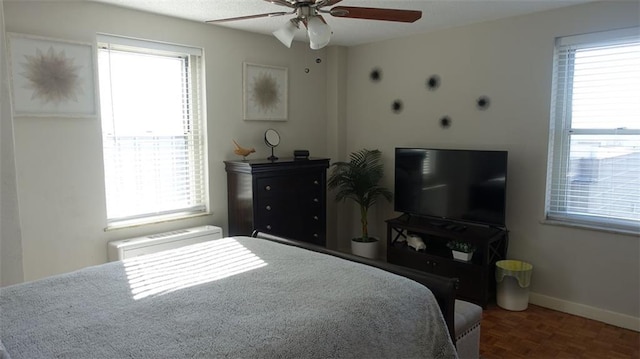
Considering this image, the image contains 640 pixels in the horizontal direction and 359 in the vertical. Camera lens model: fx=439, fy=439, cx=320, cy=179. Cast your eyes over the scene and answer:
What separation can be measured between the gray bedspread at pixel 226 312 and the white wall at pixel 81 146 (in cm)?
118

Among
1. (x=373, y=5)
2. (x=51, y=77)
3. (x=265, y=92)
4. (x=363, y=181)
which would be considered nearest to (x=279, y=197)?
(x=363, y=181)

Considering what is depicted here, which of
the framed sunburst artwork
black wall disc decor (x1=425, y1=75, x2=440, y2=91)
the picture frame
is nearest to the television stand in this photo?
black wall disc decor (x1=425, y1=75, x2=440, y2=91)

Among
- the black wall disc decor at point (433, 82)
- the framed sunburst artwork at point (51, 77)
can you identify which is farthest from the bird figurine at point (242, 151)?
the black wall disc decor at point (433, 82)

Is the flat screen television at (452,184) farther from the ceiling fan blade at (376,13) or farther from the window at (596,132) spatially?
the ceiling fan blade at (376,13)

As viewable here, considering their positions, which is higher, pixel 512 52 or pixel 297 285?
pixel 512 52

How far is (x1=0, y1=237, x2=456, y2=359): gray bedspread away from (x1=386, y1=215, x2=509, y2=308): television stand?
5.83ft

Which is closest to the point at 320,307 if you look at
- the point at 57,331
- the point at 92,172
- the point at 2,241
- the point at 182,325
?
the point at 182,325

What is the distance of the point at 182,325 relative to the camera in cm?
156

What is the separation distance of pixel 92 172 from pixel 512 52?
3.46 m

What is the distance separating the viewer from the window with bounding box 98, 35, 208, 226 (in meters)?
3.38

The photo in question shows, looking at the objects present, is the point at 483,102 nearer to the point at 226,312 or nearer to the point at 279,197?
the point at 279,197

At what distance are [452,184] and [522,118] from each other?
2.56 feet

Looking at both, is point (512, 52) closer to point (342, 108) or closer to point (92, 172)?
point (342, 108)

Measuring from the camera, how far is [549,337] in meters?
3.10
